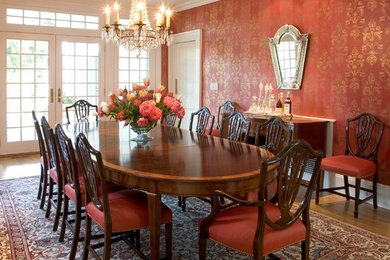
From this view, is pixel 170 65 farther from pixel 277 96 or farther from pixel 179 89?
pixel 277 96

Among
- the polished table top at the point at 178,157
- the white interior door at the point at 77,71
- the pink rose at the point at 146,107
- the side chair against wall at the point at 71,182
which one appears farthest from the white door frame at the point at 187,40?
the side chair against wall at the point at 71,182

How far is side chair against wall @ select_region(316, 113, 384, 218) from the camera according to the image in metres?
3.88

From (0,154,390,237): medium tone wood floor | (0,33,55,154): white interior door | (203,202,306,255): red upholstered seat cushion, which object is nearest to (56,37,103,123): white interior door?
(0,33,55,154): white interior door

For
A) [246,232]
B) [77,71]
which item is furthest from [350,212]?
[77,71]

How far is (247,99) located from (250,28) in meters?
1.03

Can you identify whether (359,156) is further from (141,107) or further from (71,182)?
(71,182)

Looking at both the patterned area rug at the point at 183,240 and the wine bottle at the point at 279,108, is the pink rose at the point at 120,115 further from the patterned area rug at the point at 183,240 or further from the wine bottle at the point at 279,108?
the wine bottle at the point at 279,108

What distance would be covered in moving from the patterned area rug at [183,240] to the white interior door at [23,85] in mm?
2853

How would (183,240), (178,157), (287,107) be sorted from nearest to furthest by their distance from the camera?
1. (178,157)
2. (183,240)
3. (287,107)

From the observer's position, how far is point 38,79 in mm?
6633

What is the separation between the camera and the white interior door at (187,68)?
273 inches

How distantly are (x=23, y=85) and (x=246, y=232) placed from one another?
218 inches

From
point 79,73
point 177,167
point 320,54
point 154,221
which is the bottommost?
point 154,221

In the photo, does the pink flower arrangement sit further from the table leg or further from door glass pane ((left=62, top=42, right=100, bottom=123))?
door glass pane ((left=62, top=42, right=100, bottom=123))
